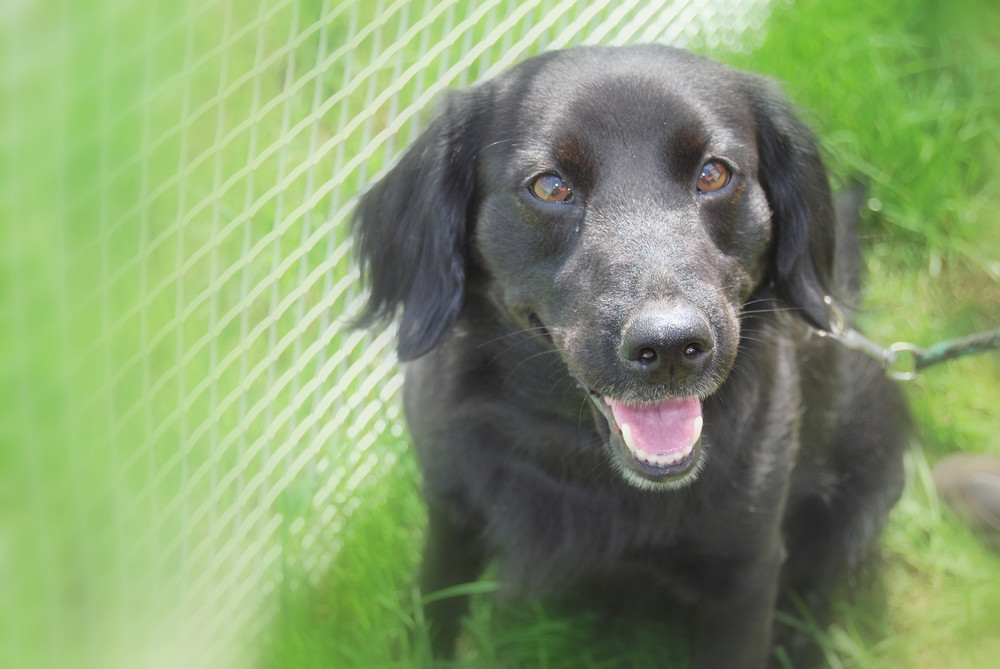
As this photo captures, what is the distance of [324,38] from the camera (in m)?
2.62

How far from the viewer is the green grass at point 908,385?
2594 mm

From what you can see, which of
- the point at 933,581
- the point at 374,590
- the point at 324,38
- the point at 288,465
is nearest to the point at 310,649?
the point at 374,590

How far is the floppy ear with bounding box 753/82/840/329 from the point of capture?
2.21 m

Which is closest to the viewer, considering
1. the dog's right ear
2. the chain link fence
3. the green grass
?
the chain link fence

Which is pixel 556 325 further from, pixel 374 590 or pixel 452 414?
pixel 374 590

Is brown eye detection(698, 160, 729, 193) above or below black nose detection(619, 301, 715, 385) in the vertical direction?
above

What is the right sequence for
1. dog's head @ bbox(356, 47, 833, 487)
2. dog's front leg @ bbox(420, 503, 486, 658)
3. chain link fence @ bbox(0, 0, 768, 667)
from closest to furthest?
chain link fence @ bbox(0, 0, 768, 667), dog's head @ bbox(356, 47, 833, 487), dog's front leg @ bbox(420, 503, 486, 658)

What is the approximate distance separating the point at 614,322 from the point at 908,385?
1792 mm

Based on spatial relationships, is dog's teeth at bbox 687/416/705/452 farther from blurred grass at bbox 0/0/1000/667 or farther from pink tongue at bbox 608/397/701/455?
blurred grass at bbox 0/0/1000/667

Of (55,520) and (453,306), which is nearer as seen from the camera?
(55,520)

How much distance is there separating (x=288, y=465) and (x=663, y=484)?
1.17 meters

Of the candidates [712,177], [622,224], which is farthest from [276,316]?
[712,177]

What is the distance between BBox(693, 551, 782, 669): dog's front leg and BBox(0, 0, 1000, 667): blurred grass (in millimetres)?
358

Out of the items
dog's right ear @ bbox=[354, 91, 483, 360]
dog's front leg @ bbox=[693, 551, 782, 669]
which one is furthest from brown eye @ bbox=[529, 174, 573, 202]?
dog's front leg @ bbox=[693, 551, 782, 669]
